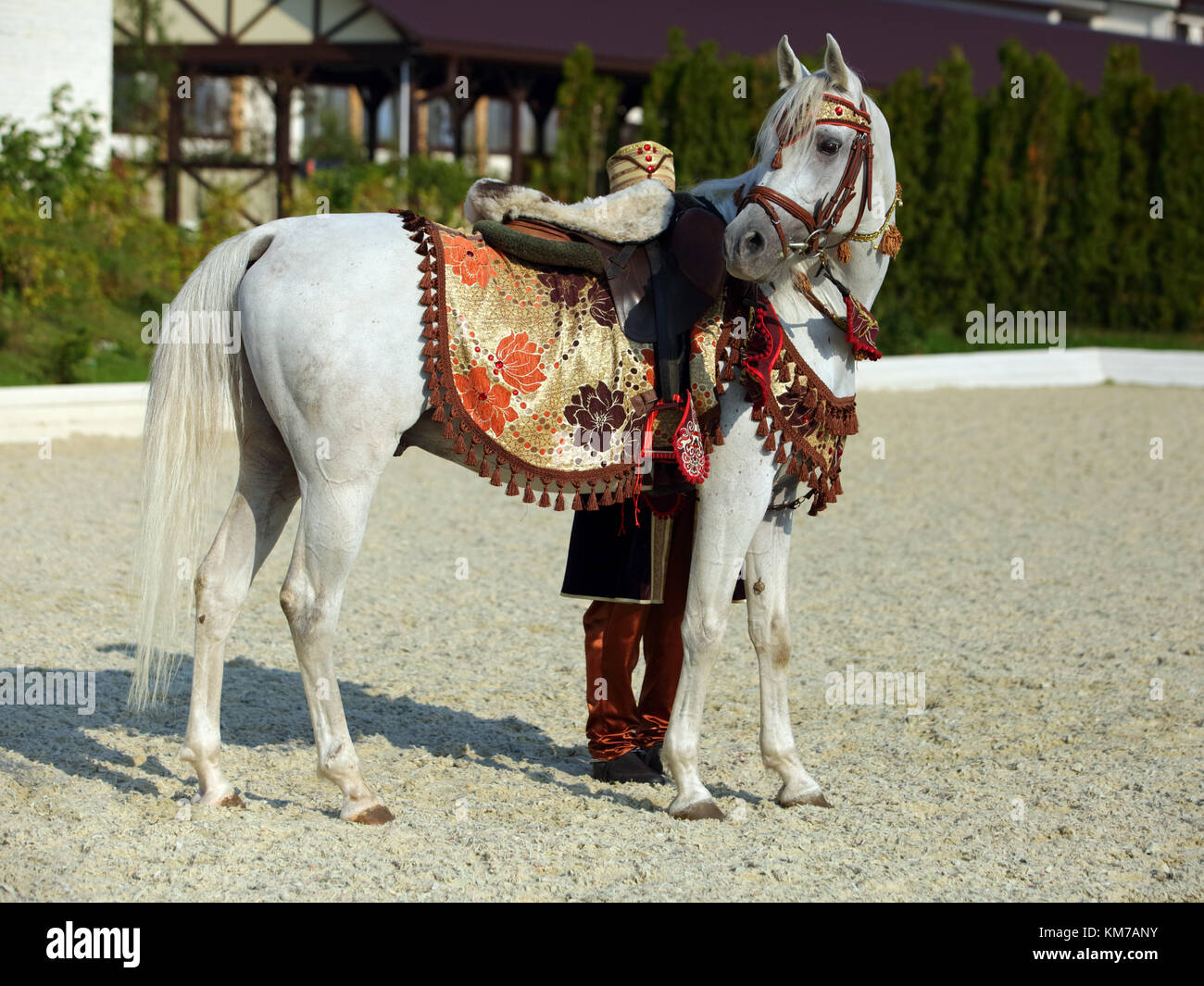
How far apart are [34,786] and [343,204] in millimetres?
12195

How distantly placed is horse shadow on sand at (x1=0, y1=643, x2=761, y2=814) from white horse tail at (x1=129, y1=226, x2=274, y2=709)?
0.58m

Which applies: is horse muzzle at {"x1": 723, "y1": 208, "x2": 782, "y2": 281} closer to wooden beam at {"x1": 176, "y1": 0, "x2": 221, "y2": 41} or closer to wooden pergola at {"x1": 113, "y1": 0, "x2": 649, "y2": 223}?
wooden pergola at {"x1": 113, "y1": 0, "x2": 649, "y2": 223}

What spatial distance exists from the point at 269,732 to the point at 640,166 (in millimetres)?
2329

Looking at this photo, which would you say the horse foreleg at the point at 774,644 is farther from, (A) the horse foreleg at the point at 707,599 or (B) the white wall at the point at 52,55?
(B) the white wall at the point at 52,55

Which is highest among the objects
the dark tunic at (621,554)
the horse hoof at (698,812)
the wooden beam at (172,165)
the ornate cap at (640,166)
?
the wooden beam at (172,165)

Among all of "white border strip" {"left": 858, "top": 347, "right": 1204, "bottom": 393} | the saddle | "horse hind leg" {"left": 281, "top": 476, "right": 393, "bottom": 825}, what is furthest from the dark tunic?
"white border strip" {"left": 858, "top": 347, "right": 1204, "bottom": 393}

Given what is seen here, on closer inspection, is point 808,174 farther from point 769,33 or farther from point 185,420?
point 769,33

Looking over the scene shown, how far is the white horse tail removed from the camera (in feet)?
12.6

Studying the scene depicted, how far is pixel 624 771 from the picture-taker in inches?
174

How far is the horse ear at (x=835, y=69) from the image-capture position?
3.66 meters

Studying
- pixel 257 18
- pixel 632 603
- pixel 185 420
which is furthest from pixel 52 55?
pixel 632 603

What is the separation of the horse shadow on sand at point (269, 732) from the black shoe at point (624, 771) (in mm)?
63

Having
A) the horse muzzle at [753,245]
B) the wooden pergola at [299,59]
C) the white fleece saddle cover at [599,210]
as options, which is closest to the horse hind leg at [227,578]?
the white fleece saddle cover at [599,210]
